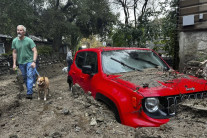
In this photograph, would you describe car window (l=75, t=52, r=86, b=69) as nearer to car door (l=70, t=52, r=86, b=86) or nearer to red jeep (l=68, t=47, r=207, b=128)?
car door (l=70, t=52, r=86, b=86)

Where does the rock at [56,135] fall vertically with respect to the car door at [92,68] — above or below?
below

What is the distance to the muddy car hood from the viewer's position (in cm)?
251

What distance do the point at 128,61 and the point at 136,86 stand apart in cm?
114

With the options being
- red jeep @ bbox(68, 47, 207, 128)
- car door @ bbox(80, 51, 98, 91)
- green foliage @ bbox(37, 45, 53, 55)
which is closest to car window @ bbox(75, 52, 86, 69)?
car door @ bbox(80, 51, 98, 91)

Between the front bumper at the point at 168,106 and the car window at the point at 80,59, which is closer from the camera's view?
the front bumper at the point at 168,106

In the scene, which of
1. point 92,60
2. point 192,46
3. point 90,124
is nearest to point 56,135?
point 90,124

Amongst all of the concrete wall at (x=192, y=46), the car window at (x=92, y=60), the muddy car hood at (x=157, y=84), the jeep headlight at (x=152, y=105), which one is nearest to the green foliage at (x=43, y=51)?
the concrete wall at (x=192, y=46)

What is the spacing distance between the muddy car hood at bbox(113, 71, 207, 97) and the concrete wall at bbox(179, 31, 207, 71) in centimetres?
361

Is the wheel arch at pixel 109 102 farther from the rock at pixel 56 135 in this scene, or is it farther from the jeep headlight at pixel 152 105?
the rock at pixel 56 135

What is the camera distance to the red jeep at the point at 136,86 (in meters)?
2.42

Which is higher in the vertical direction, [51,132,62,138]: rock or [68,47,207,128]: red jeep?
[68,47,207,128]: red jeep

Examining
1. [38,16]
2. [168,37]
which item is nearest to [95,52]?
[168,37]

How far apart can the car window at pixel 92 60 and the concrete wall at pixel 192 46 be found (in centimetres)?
392

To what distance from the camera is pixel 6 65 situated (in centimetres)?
1373
